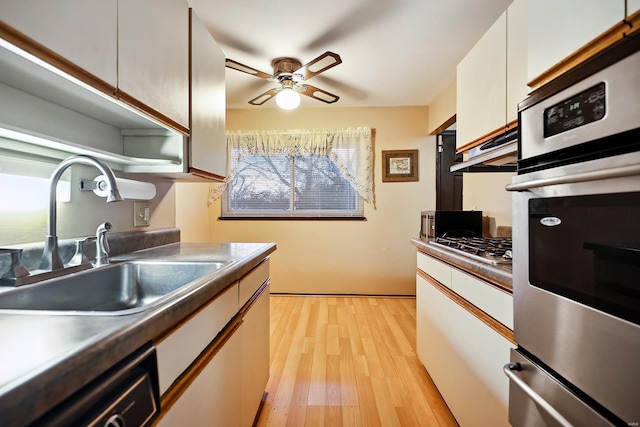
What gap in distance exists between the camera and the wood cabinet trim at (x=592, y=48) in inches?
25.2

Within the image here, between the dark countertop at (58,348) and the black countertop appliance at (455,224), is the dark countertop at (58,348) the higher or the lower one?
the lower one

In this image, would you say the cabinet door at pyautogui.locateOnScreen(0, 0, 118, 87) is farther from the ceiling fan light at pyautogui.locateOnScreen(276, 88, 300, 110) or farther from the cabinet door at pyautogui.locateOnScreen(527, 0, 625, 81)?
the ceiling fan light at pyautogui.locateOnScreen(276, 88, 300, 110)

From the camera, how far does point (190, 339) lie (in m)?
0.77

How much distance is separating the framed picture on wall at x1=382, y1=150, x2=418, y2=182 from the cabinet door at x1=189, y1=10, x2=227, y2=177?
2377 mm

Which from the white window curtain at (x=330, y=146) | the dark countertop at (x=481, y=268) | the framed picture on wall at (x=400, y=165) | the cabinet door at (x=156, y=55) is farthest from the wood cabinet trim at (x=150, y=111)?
the framed picture on wall at (x=400, y=165)

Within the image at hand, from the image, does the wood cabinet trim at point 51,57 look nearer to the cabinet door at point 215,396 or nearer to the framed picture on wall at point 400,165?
the cabinet door at point 215,396

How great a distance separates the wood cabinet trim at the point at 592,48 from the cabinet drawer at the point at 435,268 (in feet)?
3.18

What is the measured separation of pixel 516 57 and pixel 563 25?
1.69 feet

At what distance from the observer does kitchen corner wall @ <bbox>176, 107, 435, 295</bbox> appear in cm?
380

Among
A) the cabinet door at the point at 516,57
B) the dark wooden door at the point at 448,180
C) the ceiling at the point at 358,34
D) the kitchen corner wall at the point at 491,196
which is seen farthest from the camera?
the dark wooden door at the point at 448,180

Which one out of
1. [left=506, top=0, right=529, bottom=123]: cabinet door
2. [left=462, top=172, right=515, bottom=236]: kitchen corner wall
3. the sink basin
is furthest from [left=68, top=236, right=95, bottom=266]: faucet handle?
[left=462, top=172, right=515, bottom=236]: kitchen corner wall

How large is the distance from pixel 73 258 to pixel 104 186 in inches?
11.2

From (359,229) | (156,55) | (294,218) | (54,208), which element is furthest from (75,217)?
(359,229)

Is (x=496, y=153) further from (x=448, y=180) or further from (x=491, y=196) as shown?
(x=448, y=180)
